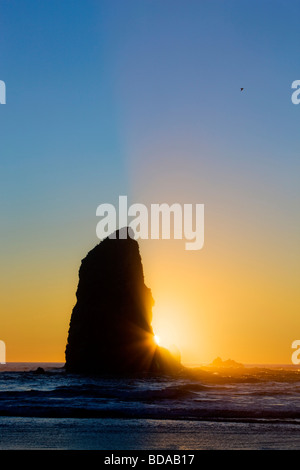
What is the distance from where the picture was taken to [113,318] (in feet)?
252

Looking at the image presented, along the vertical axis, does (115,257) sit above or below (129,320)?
above

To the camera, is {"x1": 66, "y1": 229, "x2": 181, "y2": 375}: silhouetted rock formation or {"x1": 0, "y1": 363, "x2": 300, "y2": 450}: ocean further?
{"x1": 66, "y1": 229, "x2": 181, "y2": 375}: silhouetted rock formation

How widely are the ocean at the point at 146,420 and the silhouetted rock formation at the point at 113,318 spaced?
102ft

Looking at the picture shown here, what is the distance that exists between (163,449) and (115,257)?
203ft

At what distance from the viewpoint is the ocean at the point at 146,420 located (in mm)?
19562

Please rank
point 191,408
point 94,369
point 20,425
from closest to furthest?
1. point 20,425
2. point 191,408
3. point 94,369

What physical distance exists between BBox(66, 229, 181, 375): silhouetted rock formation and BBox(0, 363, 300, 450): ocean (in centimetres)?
3106

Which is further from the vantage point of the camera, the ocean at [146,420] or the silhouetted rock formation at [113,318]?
the silhouetted rock formation at [113,318]

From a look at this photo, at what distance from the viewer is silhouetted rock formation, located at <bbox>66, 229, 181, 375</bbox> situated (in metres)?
75.8

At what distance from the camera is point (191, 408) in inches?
1289

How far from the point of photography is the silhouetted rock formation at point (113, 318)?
7575 cm

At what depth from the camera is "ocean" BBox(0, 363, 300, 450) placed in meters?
19.6
